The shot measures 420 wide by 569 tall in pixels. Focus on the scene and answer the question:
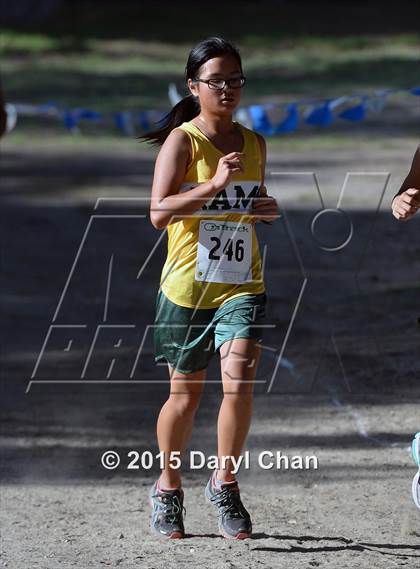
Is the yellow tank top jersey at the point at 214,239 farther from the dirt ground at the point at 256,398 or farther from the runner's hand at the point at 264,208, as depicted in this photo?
the dirt ground at the point at 256,398

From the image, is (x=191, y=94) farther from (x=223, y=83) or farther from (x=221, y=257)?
(x=221, y=257)

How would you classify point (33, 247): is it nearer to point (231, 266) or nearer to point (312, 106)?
point (312, 106)

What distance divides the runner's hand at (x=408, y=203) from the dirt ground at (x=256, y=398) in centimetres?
131

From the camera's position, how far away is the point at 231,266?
15.2ft

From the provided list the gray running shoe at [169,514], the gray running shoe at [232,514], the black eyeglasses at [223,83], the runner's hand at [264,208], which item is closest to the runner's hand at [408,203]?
the runner's hand at [264,208]

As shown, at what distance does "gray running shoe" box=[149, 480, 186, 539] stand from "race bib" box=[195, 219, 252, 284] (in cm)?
91

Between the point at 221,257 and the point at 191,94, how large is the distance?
0.71 meters

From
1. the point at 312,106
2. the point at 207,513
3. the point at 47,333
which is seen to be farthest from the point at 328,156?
the point at 207,513

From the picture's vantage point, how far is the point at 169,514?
480 centimetres

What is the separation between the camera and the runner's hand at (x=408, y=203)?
4.53m

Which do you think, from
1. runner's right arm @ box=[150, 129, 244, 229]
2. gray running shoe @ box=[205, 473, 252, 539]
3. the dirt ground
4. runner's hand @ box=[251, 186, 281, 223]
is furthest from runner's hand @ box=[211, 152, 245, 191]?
the dirt ground

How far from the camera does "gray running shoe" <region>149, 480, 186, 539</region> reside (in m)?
4.80

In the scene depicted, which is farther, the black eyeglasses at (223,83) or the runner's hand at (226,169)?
the black eyeglasses at (223,83)

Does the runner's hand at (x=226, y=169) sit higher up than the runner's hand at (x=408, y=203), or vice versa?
the runner's hand at (x=226, y=169)
